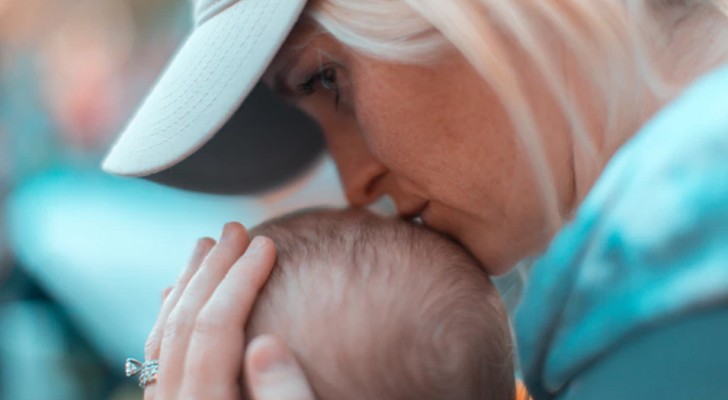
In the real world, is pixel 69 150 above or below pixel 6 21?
below

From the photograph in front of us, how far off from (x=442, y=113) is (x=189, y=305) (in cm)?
40

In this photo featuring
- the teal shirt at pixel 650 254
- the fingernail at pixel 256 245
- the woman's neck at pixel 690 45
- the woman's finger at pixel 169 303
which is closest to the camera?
the teal shirt at pixel 650 254

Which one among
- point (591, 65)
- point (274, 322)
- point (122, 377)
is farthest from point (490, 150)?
point (122, 377)

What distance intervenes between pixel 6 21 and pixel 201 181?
7.96 ft

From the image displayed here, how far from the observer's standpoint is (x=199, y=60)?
1.12 m

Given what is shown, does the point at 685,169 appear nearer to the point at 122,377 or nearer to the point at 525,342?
the point at 525,342

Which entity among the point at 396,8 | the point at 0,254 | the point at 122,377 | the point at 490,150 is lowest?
the point at 122,377

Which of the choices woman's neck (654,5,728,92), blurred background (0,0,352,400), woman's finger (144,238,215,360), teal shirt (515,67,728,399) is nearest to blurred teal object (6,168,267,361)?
blurred background (0,0,352,400)

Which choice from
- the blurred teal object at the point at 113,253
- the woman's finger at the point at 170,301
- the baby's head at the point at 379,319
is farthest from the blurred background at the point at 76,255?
the baby's head at the point at 379,319

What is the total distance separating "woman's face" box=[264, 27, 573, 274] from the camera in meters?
1.06

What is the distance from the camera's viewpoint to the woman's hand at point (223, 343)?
94 centimetres

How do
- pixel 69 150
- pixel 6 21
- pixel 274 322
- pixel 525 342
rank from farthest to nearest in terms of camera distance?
1. pixel 6 21
2. pixel 69 150
3. pixel 274 322
4. pixel 525 342

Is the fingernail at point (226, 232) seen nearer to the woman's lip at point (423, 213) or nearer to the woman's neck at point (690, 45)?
the woman's lip at point (423, 213)

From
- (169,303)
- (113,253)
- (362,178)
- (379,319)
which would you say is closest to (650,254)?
(379,319)
